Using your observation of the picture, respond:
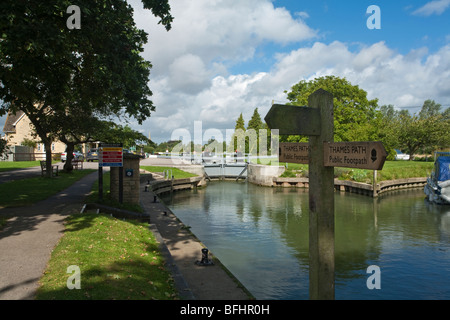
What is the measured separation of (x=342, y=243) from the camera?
49.9 ft

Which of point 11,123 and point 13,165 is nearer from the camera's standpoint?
point 13,165

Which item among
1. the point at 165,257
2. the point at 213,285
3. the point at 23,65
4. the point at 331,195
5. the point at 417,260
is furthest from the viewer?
the point at 417,260

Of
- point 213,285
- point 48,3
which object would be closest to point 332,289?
point 213,285

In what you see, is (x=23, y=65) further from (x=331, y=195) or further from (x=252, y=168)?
(x=252, y=168)

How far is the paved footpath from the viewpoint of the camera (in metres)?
6.31

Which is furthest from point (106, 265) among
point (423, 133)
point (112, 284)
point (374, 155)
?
point (423, 133)

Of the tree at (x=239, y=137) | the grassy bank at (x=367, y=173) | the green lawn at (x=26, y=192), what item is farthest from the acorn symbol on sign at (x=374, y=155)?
the tree at (x=239, y=137)

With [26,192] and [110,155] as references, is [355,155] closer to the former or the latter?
[110,155]

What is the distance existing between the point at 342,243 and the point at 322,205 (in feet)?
39.3

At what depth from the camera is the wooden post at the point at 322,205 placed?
438 centimetres

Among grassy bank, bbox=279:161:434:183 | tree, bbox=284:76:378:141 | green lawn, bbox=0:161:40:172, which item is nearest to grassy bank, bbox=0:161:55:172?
green lawn, bbox=0:161:40:172

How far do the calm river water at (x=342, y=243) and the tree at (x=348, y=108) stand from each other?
12.4 meters

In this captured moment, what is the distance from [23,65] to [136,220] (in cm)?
669

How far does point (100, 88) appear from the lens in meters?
12.9
